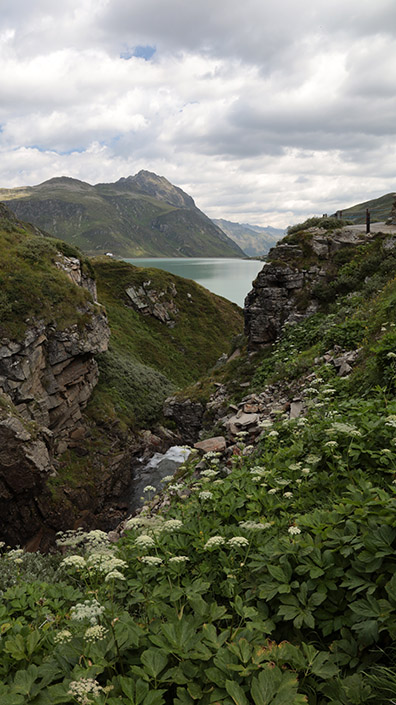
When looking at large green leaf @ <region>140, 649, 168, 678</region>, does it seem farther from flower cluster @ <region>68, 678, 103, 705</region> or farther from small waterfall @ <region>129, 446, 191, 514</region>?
small waterfall @ <region>129, 446, 191, 514</region>

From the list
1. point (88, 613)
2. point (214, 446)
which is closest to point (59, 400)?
point (214, 446)

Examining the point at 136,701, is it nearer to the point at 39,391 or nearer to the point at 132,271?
the point at 39,391

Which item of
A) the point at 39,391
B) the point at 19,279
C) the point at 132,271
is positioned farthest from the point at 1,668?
the point at 132,271

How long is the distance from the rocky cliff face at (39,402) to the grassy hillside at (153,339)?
5146 mm

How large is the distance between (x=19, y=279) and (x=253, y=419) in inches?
1128

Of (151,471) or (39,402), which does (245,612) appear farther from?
(151,471)

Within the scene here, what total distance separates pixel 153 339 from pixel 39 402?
36.9 metres

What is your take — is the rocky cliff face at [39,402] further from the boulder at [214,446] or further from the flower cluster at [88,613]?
the flower cluster at [88,613]

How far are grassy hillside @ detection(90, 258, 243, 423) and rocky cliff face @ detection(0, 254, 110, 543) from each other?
5.15 m

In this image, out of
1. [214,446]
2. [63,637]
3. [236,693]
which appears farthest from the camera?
[214,446]

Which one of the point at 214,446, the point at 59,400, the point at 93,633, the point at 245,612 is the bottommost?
the point at 59,400

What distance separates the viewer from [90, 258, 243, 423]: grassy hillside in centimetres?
4350

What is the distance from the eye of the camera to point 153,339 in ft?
216

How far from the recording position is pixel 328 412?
7309mm
